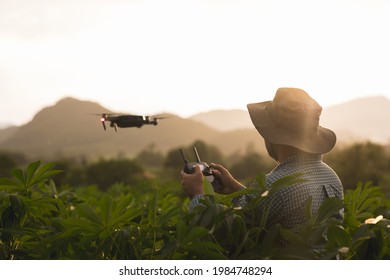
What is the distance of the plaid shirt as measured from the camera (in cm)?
221

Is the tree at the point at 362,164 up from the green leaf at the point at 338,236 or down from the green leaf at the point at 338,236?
down

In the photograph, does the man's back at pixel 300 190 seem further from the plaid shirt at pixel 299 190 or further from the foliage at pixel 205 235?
the foliage at pixel 205 235

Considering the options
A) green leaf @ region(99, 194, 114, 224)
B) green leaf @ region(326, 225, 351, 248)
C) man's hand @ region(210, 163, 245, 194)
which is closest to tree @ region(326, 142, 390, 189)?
man's hand @ region(210, 163, 245, 194)

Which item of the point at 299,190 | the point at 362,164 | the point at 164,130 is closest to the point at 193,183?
the point at 299,190

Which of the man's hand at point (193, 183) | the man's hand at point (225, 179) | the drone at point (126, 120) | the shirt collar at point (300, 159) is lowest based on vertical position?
the man's hand at point (225, 179)

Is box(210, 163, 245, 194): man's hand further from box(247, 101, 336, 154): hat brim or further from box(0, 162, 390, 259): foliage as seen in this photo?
box(0, 162, 390, 259): foliage

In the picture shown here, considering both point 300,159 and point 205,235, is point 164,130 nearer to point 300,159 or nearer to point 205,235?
point 300,159

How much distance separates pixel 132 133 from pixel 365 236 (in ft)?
166

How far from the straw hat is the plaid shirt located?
0.07m

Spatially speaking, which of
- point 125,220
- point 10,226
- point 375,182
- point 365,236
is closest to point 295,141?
point 365,236

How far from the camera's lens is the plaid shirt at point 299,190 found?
7.23ft

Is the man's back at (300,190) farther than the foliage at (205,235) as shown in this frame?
Yes

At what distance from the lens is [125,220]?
1.98 metres

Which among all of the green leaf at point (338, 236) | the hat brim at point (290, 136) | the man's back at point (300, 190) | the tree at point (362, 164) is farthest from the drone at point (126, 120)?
the tree at point (362, 164)
